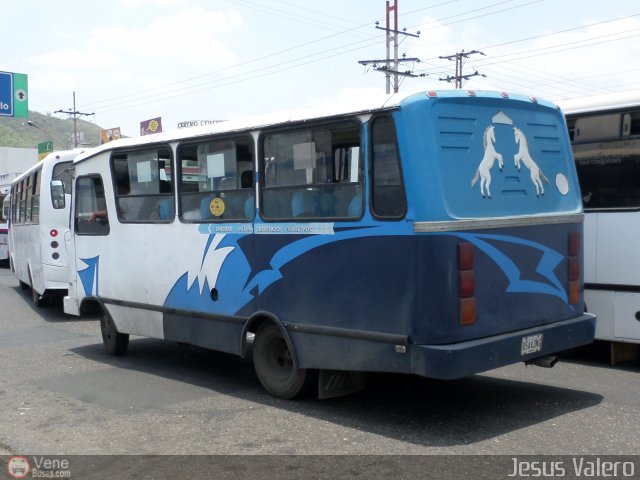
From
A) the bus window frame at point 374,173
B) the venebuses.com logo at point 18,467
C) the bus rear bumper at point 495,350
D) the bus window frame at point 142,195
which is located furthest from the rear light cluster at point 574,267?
the venebuses.com logo at point 18,467

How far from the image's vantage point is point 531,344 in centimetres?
654

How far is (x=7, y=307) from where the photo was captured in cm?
1580

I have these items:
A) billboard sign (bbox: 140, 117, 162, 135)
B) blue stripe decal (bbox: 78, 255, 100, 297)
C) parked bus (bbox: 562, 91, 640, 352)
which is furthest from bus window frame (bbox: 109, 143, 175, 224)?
billboard sign (bbox: 140, 117, 162, 135)

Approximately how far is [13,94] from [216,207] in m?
24.2

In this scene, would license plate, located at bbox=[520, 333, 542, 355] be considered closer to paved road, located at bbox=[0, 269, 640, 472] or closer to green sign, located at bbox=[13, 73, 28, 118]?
paved road, located at bbox=[0, 269, 640, 472]

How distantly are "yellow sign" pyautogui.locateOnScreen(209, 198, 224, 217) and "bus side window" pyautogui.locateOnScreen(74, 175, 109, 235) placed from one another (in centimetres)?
224

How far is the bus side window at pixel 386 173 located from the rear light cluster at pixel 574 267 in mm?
1963

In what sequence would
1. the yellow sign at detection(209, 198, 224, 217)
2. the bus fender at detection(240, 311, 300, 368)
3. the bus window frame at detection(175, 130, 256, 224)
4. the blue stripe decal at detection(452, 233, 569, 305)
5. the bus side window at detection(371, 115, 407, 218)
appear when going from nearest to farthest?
the bus side window at detection(371, 115, 407, 218)
the blue stripe decal at detection(452, 233, 569, 305)
the bus fender at detection(240, 311, 300, 368)
the bus window frame at detection(175, 130, 256, 224)
the yellow sign at detection(209, 198, 224, 217)

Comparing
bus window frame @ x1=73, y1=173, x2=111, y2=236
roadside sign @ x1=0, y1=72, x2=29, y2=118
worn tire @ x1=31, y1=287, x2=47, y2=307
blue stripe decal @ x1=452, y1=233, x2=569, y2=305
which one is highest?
roadside sign @ x1=0, y1=72, x2=29, y2=118

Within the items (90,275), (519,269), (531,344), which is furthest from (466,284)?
(90,275)

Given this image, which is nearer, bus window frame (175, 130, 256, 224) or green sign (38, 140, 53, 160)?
bus window frame (175, 130, 256, 224)

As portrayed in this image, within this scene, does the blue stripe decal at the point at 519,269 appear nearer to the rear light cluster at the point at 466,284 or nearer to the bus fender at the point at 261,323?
the rear light cluster at the point at 466,284

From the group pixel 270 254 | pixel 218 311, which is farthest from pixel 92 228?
pixel 270 254

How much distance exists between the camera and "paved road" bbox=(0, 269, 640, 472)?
5.99m
